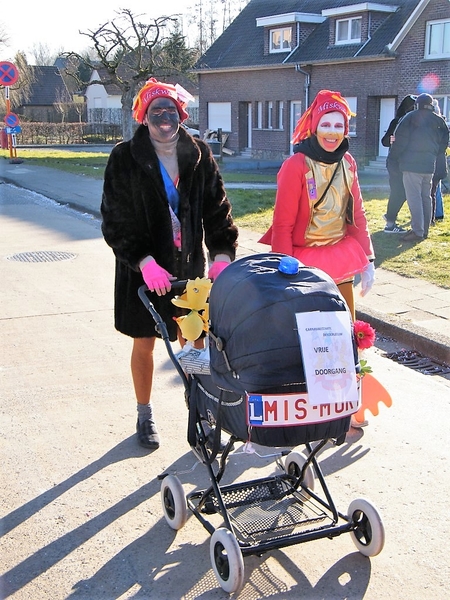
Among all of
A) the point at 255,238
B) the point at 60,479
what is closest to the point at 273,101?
the point at 255,238

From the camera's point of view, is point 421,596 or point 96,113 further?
point 96,113

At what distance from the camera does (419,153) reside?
10.2 m

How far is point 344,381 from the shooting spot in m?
2.84

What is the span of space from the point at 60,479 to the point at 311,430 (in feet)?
5.89

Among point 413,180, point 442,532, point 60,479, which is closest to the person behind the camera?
point 442,532

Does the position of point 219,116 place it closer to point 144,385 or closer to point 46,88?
point 144,385

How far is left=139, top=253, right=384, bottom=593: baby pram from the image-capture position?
9.12 ft

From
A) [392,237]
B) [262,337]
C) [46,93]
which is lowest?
[392,237]

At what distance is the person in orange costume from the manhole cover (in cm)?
578

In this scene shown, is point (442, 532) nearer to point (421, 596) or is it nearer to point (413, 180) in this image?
point (421, 596)

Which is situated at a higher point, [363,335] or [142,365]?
[363,335]

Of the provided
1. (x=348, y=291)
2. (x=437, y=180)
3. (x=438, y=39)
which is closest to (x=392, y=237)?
(x=437, y=180)

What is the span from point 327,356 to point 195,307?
0.84 metres

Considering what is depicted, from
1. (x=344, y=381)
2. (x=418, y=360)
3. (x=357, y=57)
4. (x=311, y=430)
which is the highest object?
(x=357, y=57)
